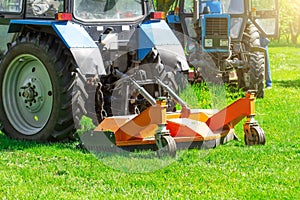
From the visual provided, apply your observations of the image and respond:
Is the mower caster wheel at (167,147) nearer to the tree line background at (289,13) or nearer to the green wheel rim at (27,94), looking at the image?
the green wheel rim at (27,94)

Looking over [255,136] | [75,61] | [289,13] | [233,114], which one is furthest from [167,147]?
[289,13]

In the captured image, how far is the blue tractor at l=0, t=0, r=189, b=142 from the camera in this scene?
775 centimetres

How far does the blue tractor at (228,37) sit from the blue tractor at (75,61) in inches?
177

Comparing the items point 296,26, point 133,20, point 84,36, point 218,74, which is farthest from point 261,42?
point 296,26

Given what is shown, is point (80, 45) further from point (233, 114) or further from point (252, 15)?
point (252, 15)

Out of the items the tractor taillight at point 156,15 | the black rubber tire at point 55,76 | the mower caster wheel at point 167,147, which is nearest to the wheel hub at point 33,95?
the black rubber tire at point 55,76

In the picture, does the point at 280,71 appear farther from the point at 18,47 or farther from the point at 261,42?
the point at 18,47

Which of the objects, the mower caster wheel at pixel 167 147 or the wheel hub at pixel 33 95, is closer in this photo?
the mower caster wheel at pixel 167 147

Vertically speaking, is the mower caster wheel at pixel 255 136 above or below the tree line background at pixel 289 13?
above

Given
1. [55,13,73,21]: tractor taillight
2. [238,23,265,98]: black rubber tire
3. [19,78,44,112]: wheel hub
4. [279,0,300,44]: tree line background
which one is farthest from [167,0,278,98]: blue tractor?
[279,0,300,44]: tree line background

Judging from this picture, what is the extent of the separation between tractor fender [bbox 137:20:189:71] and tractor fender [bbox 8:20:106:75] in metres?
0.77

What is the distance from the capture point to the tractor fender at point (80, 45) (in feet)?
25.1

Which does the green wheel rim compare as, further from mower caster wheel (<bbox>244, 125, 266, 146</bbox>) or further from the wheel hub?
mower caster wheel (<bbox>244, 125, 266, 146</bbox>)

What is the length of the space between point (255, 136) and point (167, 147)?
3.98 ft
